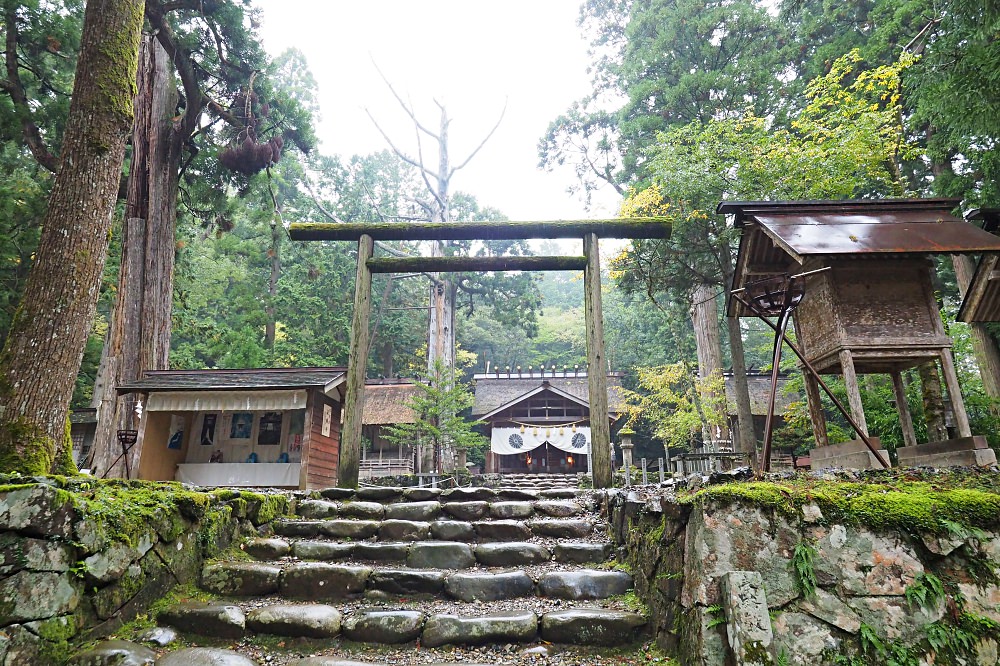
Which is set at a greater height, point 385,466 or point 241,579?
point 385,466

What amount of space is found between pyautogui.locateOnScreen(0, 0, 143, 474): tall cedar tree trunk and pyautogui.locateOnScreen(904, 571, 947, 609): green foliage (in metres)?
6.00

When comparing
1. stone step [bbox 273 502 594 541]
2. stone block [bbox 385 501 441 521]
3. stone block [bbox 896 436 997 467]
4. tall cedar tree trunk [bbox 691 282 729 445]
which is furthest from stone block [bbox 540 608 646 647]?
tall cedar tree trunk [bbox 691 282 729 445]

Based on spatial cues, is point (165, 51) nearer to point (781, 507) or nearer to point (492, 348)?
point (781, 507)

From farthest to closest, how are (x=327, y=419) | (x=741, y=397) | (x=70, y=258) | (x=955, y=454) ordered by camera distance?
(x=327, y=419)
(x=741, y=397)
(x=70, y=258)
(x=955, y=454)

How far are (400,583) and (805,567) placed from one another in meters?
2.62

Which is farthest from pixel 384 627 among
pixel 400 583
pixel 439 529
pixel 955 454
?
pixel 955 454

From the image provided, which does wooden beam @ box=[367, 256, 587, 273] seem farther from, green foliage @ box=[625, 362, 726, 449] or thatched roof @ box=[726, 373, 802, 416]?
thatched roof @ box=[726, 373, 802, 416]

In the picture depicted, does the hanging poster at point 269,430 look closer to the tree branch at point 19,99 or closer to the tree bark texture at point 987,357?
the tree branch at point 19,99

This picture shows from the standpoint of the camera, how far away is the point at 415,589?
12.2 feet

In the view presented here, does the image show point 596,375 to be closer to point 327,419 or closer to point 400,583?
point 400,583

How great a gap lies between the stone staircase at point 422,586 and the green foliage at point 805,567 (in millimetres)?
1050

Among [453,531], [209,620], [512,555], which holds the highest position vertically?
[453,531]

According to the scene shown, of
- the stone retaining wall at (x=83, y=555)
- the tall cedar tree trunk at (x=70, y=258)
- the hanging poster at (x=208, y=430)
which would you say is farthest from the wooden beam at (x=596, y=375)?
the hanging poster at (x=208, y=430)

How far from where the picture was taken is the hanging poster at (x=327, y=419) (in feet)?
42.8
